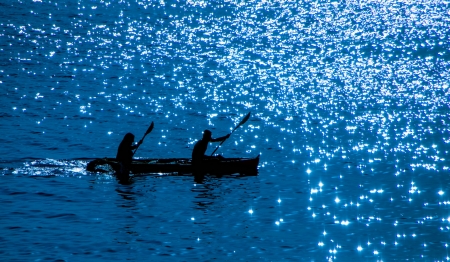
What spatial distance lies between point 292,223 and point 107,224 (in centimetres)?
598

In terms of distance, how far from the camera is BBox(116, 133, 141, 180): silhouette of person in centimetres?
2597

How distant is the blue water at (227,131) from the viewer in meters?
20.3

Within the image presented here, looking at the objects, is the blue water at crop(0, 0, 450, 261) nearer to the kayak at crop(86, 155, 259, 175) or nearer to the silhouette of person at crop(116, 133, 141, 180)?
the kayak at crop(86, 155, 259, 175)

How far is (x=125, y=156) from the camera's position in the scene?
26156 mm

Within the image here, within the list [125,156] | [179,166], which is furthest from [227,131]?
[125,156]

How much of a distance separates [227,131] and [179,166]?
15.7 meters

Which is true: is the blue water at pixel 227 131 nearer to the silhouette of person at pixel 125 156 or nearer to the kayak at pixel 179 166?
the kayak at pixel 179 166

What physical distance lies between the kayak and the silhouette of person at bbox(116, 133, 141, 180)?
0.17 m

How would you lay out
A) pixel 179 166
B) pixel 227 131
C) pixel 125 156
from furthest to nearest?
pixel 227 131 < pixel 179 166 < pixel 125 156

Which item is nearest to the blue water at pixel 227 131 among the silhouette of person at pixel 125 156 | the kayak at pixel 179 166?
the kayak at pixel 179 166

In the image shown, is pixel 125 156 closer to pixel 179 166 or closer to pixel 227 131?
pixel 179 166

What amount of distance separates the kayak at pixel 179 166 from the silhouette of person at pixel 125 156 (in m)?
0.17

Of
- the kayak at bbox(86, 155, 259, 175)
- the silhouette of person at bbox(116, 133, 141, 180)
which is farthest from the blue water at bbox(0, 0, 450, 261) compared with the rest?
the silhouette of person at bbox(116, 133, 141, 180)

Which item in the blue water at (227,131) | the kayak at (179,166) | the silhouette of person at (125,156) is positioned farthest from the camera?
the kayak at (179,166)
